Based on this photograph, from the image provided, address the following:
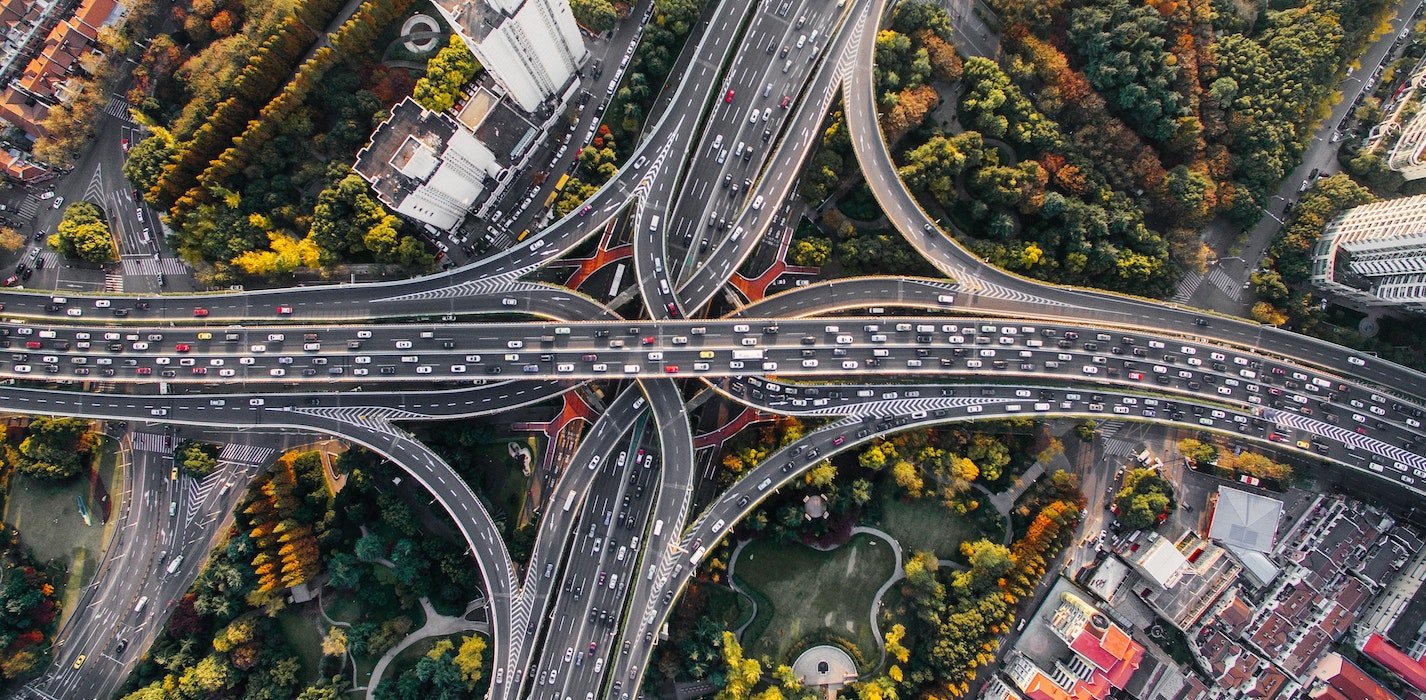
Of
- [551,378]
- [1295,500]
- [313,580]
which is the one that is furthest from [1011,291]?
[313,580]

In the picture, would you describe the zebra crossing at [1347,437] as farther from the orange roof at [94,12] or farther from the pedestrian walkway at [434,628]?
the orange roof at [94,12]

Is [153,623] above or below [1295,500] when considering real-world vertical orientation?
below

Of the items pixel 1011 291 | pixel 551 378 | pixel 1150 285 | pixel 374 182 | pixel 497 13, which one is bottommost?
pixel 551 378

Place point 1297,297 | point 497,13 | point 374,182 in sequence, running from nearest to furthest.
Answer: point 497,13
point 374,182
point 1297,297

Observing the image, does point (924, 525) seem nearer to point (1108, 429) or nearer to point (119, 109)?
point (1108, 429)

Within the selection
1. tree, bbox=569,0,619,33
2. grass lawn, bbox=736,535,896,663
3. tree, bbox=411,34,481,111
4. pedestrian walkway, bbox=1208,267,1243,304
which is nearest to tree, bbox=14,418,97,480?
tree, bbox=411,34,481,111

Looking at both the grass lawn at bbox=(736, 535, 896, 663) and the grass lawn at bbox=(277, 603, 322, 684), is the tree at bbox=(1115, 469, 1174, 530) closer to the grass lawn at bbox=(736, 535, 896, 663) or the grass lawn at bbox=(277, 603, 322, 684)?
the grass lawn at bbox=(736, 535, 896, 663)

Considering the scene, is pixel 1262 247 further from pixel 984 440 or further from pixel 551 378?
pixel 551 378

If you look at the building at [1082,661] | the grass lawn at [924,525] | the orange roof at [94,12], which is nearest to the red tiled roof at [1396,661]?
the building at [1082,661]

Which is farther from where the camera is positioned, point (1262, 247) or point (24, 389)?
point (1262, 247)
